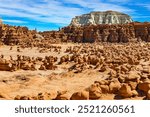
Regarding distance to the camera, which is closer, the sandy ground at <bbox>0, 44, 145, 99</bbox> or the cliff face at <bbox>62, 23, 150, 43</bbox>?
the sandy ground at <bbox>0, 44, 145, 99</bbox>

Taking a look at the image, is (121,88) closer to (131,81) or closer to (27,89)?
(131,81)

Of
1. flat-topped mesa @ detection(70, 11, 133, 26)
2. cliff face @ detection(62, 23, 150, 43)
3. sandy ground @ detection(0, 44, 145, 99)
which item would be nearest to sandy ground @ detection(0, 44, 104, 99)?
sandy ground @ detection(0, 44, 145, 99)

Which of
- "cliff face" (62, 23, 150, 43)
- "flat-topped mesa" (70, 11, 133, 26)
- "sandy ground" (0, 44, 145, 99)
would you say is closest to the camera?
"sandy ground" (0, 44, 145, 99)

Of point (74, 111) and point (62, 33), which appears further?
point (62, 33)

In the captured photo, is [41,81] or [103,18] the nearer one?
[41,81]

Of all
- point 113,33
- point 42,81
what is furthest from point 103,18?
point 42,81

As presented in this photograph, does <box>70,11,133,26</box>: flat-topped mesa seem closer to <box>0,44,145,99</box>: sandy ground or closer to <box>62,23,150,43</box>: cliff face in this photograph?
<box>62,23,150,43</box>: cliff face

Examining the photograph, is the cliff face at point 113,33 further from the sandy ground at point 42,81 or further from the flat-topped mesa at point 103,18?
the flat-topped mesa at point 103,18

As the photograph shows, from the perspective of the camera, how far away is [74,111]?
23.5 ft

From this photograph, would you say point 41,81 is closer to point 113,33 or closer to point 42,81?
point 42,81

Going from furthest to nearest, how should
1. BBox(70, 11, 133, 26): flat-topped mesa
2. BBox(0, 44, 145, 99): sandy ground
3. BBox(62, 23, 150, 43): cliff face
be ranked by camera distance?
BBox(70, 11, 133, 26): flat-topped mesa < BBox(62, 23, 150, 43): cliff face < BBox(0, 44, 145, 99): sandy ground

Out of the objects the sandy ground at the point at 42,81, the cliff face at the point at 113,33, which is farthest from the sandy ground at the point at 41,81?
the cliff face at the point at 113,33

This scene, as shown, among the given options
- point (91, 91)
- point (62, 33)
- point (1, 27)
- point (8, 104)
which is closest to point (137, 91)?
point (91, 91)

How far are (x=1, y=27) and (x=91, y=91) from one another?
109 feet
